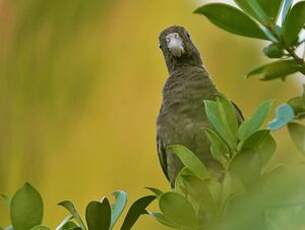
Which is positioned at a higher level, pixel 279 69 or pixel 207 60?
pixel 207 60

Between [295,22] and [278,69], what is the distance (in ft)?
0.26

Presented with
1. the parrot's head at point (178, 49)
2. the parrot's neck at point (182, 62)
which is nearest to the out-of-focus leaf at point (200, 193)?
the parrot's head at point (178, 49)

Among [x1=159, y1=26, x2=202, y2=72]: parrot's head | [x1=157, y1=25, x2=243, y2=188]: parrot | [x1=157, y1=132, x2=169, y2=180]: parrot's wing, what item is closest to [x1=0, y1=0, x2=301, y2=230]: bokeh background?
[x1=157, y1=25, x2=243, y2=188]: parrot

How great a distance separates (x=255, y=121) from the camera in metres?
0.69

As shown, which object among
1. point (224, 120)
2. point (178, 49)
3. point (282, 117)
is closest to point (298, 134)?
point (282, 117)

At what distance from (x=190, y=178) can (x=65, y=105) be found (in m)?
0.18

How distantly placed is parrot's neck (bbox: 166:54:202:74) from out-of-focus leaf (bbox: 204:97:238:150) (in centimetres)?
122

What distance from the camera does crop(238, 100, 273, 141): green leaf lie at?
0.68 m

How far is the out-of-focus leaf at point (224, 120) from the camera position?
702mm

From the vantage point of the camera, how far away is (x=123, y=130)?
1.45 metres

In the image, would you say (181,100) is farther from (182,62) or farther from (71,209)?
(71,209)

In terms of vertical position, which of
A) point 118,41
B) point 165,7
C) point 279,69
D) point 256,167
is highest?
point 165,7

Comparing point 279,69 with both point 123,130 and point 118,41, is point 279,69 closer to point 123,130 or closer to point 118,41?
point 118,41

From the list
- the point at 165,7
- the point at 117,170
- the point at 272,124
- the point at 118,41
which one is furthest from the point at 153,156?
the point at 272,124
